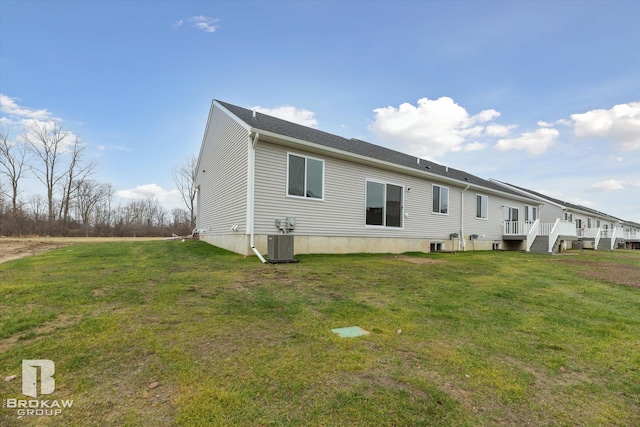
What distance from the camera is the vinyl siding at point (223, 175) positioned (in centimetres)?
976

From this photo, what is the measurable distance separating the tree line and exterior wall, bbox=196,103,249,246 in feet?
63.8

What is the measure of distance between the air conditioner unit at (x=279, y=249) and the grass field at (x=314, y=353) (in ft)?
8.35

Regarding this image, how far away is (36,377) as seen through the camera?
2.24 metres

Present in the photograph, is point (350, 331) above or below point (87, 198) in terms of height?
below

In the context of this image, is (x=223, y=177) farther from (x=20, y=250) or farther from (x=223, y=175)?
(x=20, y=250)

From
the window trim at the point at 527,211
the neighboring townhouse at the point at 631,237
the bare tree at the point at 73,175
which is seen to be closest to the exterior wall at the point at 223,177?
the window trim at the point at 527,211

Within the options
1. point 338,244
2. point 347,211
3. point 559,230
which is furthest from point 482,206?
point 338,244

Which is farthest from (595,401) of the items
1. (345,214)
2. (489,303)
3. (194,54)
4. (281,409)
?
(194,54)

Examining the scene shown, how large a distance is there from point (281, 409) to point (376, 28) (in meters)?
14.2

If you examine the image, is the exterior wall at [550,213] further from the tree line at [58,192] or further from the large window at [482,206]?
the tree line at [58,192]

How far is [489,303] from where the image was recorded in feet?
15.7

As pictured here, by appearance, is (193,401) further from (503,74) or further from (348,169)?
(503,74)

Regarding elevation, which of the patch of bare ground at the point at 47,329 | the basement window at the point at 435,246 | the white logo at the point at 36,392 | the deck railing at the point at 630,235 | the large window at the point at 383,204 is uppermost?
the large window at the point at 383,204

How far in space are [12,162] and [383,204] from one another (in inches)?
1515
